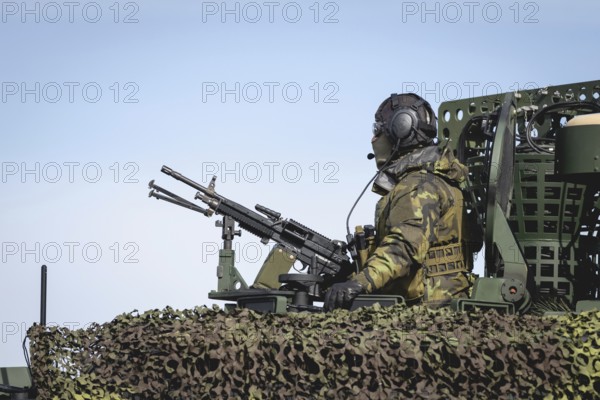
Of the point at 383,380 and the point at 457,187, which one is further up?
the point at 457,187

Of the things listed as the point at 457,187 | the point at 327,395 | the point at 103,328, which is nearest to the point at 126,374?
the point at 103,328

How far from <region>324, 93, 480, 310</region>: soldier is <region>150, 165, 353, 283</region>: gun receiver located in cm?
360

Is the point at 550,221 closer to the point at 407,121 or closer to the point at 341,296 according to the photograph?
the point at 407,121

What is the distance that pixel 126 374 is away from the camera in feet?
26.0

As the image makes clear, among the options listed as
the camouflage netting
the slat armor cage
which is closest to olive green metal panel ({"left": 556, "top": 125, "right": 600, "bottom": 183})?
the slat armor cage

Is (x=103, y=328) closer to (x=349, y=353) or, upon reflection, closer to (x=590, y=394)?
(x=349, y=353)

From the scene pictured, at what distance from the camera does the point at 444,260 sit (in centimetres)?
971

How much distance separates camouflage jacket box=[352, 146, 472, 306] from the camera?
9383 mm

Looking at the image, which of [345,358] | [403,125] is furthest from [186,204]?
[345,358]

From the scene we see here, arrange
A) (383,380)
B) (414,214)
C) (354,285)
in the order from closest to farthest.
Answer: (383,380) → (354,285) → (414,214)

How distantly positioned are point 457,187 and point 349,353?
297cm

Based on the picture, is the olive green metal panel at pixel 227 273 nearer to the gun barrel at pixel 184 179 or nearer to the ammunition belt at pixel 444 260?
the gun barrel at pixel 184 179

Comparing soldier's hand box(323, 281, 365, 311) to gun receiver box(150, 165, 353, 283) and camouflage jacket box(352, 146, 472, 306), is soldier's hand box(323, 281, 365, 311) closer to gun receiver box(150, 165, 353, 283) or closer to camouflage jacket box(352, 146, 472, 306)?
camouflage jacket box(352, 146, 472, 306)

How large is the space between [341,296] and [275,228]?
228 inches
